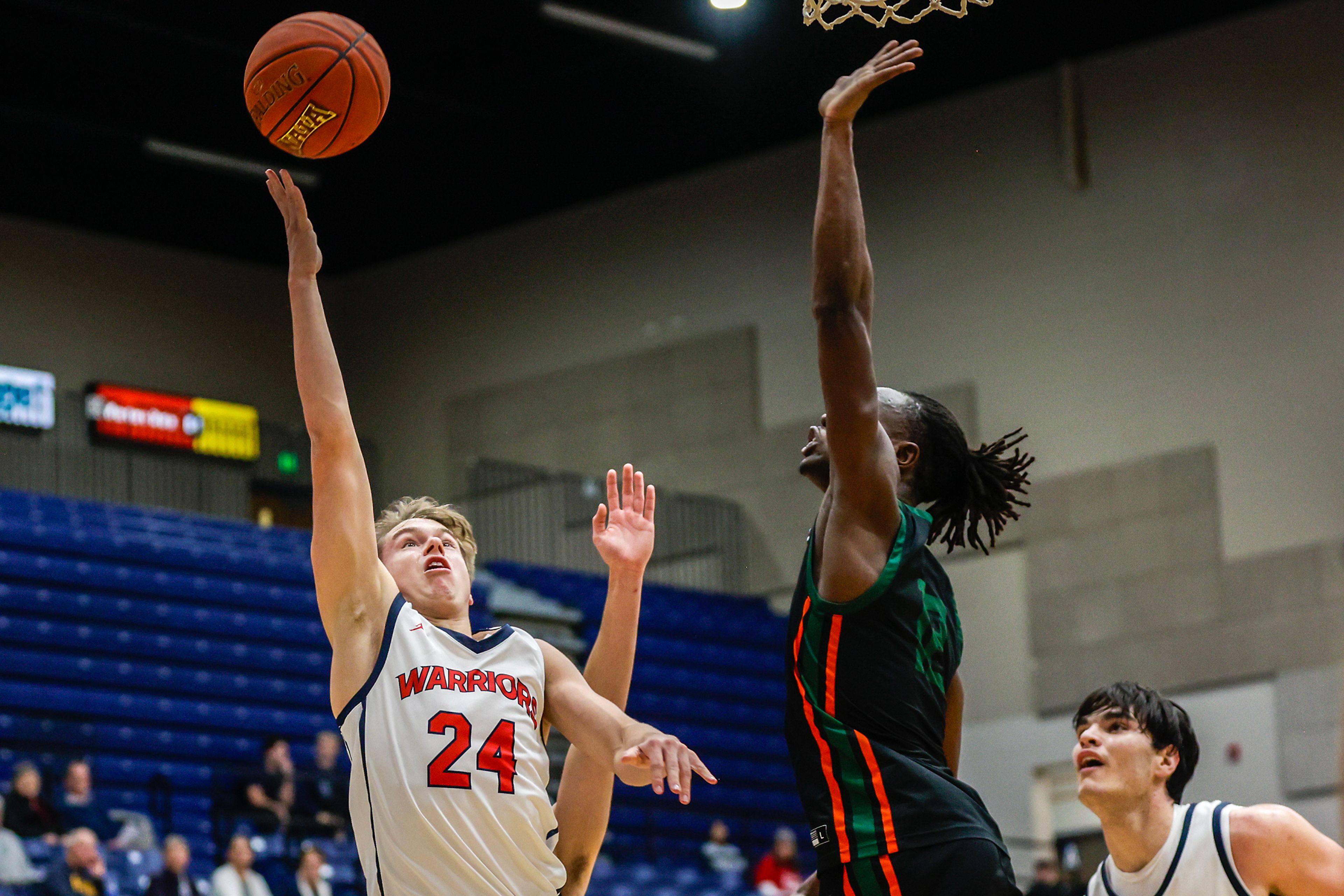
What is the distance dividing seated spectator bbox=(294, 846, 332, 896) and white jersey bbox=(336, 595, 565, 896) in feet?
26.6

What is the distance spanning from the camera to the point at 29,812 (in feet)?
38.1

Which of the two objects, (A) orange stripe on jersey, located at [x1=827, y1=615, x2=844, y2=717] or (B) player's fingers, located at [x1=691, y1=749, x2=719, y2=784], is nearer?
(B) player's fingers, located at [x1=691, y1=749, x2=719, y2=784]

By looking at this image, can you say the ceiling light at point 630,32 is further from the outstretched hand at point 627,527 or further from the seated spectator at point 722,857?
the outstretched hand at point 627,527

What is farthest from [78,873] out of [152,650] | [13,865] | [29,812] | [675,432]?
[675,432]

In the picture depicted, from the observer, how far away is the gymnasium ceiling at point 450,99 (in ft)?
59.2

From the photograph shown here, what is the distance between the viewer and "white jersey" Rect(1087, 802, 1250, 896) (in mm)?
4691

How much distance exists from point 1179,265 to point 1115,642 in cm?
360

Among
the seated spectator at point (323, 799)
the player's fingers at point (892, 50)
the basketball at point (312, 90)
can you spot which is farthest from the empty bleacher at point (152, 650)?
the player's fingers at point (892, 50)

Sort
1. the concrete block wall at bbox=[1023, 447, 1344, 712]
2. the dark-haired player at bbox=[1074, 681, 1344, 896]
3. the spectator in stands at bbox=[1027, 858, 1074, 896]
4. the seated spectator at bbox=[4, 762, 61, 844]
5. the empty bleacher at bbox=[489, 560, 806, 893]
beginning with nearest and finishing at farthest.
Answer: the dark-haired player at bbox=[1074, 681, 1344, 896] → the seated spectator at bbox=[4, 762, 61, 844] → the spectator in stands at bbox=[1027, 858, 1074, 896] → the concrete block wall at bbox=[1023, 447, 1344, 712] → the empty bleacher at bbox=[489, 560, 806, 893]

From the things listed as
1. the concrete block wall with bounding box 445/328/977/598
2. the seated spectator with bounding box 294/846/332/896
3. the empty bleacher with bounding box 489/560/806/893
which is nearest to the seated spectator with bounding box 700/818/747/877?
the empty bleacher with bounding box 489/560/806/893

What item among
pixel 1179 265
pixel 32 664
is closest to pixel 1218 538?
pixel 1179 265

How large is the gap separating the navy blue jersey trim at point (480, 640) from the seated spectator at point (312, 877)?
813 centimetres

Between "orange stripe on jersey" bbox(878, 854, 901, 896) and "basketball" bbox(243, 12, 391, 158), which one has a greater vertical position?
"basketball" bbox(243, 12, 391, 158)

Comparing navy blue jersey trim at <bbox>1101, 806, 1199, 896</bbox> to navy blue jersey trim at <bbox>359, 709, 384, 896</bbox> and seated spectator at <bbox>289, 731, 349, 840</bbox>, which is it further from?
seated spectator at <bbox>289, 731, 349, 840</bbox>
